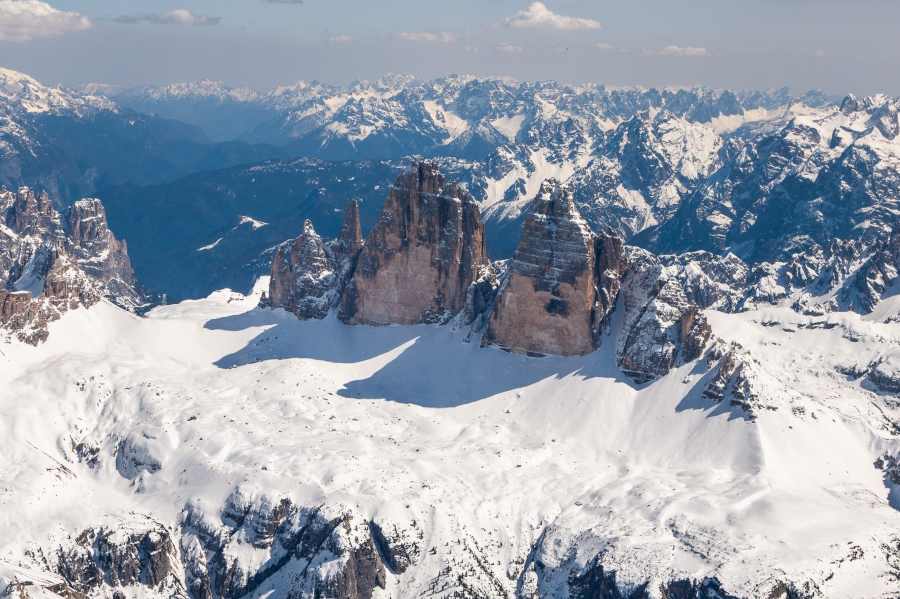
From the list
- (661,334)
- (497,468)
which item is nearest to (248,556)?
(497,468)

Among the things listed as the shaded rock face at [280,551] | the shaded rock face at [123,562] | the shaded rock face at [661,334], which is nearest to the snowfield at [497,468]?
the shaded rock face at [280,551]

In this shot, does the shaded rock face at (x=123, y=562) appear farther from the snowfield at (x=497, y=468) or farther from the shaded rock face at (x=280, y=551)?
the shaded rock face at (x=280, y=551)

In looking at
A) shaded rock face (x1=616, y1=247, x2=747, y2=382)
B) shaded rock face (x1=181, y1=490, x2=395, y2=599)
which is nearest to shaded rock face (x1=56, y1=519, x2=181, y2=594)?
shaded rock face (x1=181, y1=490, x2=395, y2=599)

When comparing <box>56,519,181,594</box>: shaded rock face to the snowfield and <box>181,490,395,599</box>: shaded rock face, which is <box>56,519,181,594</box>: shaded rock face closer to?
the snowfield

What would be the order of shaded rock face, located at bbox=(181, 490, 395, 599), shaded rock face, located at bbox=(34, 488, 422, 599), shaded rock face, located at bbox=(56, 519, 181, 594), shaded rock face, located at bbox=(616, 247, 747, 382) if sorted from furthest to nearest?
shaded rock face, located at bbox=(616, 247, 747, 382), shaded rock face, located at bbox=(56, 519, 181, 594), shaded rock face, located at bbox=(34, 488, 422, 599), shaded rock face, located at bbox=(181, 490, 395, 599)

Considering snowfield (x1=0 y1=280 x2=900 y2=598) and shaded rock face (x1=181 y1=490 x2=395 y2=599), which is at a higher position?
snowfield (x1=0 y1=280 x2=900 y2=598)

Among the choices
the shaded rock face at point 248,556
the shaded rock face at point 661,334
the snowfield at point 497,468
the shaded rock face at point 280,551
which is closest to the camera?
the snowfield at point 497,468

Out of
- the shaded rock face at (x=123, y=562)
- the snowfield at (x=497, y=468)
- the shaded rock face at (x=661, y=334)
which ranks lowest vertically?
the shaded rock face at (x=123, y=562)

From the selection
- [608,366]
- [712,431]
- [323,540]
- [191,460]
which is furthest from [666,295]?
[191,460]
